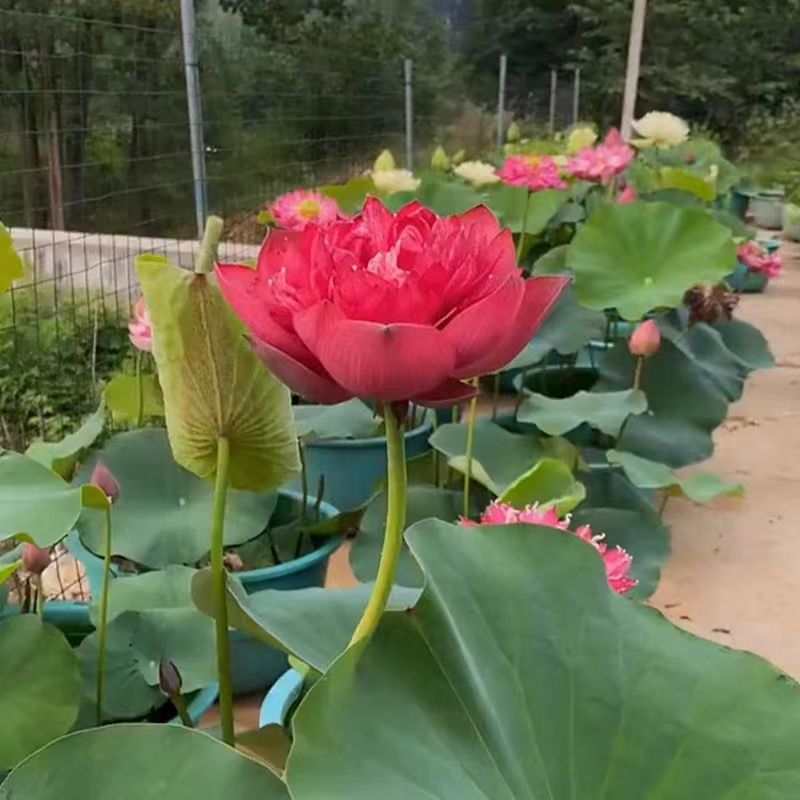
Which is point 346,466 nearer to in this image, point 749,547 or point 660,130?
point 749,547

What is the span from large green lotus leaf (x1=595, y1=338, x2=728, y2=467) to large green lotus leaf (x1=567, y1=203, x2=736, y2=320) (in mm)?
117

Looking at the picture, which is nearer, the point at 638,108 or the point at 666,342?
the point at 666,342

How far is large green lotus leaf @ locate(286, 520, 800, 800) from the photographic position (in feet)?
1.53

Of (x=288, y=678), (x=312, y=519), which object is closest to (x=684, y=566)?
(x=312, y=519)

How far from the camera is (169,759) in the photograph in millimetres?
450

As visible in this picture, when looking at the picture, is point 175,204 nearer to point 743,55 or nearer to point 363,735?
point 363,735

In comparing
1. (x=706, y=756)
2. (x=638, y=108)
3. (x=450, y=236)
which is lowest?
(x=638, y=108)

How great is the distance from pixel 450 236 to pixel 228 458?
8.9 inches

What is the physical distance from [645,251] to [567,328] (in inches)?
7.9

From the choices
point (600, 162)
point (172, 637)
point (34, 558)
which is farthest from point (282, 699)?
point (600, 162)

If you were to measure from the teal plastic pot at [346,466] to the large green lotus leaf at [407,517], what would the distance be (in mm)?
339

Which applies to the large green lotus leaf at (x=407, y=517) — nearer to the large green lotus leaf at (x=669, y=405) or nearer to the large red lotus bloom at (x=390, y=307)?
the large green lotus leaf at (x=669, y=405)

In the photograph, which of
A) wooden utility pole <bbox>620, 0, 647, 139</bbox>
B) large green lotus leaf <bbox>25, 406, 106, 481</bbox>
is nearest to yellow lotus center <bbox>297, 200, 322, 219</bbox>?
large green lotus leaf <bbox>25, 406, 106, 481</bbox>

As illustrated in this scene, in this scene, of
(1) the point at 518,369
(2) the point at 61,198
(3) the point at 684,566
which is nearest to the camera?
(3) the point at 684,566
